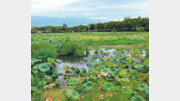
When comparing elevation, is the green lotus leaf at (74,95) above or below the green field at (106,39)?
below

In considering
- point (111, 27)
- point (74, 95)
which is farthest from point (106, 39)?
point (111, 27)

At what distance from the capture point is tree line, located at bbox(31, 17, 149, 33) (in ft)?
61.2

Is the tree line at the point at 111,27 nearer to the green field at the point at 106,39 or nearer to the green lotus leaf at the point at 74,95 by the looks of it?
the green field at the point at 106,39

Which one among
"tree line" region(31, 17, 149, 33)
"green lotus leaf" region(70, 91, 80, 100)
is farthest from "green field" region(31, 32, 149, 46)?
"tree line" region(31, 17, 149, 33)

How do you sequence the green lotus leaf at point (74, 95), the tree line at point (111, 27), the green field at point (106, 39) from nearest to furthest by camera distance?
the green lotus leaf at point (74, 95) → the green field at point (106, 39) → the tree line at point (111, 27)

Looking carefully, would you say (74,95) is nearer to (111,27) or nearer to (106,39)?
(106,39)

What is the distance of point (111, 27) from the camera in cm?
2102

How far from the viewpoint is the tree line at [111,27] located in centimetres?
1864

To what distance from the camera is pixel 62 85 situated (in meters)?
2.72

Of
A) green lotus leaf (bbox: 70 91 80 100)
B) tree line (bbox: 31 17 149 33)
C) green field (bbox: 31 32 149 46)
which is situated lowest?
green lotus leaf (bbox: 70 91 80 100)

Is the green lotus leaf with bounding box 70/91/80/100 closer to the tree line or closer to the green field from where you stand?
the green field

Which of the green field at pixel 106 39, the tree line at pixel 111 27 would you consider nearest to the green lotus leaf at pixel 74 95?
the green field at pixel 106 39
